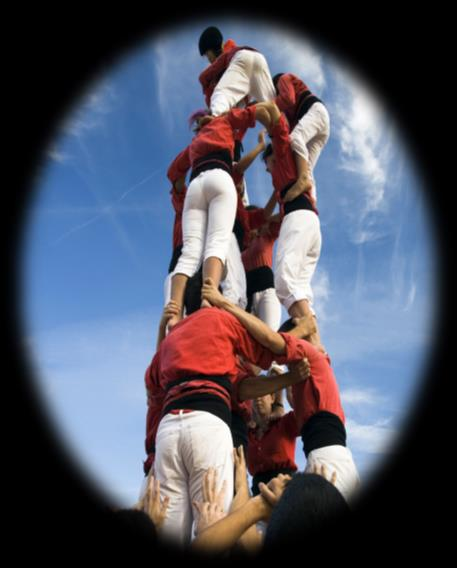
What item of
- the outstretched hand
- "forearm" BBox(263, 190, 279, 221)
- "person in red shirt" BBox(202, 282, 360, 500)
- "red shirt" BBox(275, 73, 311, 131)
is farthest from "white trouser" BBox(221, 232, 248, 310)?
"red shirt" BBox(275, 73, 311, 131)

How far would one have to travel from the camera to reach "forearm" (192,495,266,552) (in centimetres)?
186

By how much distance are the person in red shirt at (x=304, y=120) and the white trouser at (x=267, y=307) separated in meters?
1.20

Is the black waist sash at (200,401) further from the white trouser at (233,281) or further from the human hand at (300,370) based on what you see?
the white trouser at (233,281)

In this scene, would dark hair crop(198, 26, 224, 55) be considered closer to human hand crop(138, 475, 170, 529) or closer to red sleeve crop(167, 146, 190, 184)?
red sleeve crop(167, 146, 190, 184)

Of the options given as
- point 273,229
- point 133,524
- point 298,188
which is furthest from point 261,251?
point 133,524

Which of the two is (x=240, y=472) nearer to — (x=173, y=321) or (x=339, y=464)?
(x=339, y=464)

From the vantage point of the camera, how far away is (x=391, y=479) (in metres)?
2.68

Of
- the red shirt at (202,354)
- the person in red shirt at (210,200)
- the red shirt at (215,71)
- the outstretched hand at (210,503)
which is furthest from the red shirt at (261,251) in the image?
the outstretched hand at (210,503)

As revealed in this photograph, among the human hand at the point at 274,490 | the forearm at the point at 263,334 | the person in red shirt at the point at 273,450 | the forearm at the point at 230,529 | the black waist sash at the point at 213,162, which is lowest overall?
the person in red shirt at the point at 273,450

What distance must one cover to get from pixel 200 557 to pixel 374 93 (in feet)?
10.9

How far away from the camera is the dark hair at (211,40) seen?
6.38m

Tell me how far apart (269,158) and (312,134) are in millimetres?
589

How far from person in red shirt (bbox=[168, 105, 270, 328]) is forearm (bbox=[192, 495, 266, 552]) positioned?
2001 mm

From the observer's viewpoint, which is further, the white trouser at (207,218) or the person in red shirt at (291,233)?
the person in red shirt at (291,233)
